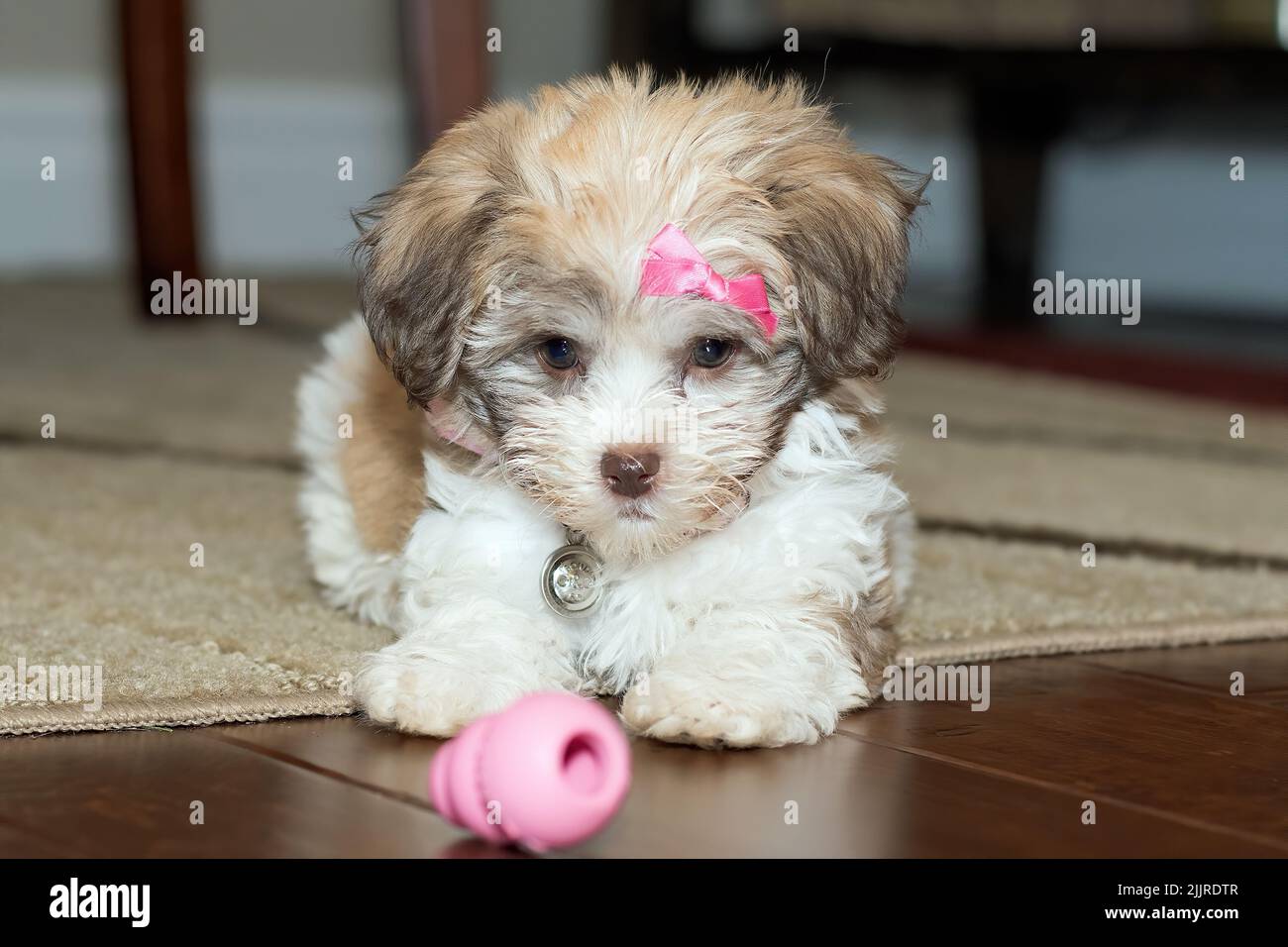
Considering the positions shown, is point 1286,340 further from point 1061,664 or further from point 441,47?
point 1061,664

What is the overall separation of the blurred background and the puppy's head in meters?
2.98

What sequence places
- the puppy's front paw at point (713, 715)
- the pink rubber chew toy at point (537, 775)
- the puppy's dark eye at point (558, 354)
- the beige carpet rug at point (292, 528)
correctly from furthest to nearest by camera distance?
the beige carpet rug at point (292, 528) → the puppy's dark eye at point (558, 354) → the puppy's front paw at point (713, 715) → the pink rubber chew toy at point (537, 775)

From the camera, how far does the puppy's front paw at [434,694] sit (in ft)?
6.75

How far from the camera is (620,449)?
2.04m

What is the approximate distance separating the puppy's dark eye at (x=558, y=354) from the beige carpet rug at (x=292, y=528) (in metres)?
0.51

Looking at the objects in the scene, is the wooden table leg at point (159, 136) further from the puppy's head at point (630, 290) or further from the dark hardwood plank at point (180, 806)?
the dark hardwood plank at point (180, 806)

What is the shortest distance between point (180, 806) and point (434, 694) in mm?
368

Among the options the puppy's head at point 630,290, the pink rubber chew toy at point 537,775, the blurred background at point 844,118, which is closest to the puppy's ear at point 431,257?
the puppy's head at point 630,290

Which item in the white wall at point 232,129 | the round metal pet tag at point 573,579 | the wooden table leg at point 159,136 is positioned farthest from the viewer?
the white wall at point 232,129

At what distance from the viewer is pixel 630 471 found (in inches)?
80.3

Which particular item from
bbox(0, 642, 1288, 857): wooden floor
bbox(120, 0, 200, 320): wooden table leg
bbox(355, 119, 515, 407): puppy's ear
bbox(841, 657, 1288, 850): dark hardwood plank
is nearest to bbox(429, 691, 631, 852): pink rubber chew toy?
bbox(0, 642, 1288, 857): wooden floor

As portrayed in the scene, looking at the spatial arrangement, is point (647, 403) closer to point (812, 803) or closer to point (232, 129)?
point (812, 803)

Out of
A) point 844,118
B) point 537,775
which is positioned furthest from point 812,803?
point 844,118

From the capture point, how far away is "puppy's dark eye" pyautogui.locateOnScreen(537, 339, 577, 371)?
2139 mm
